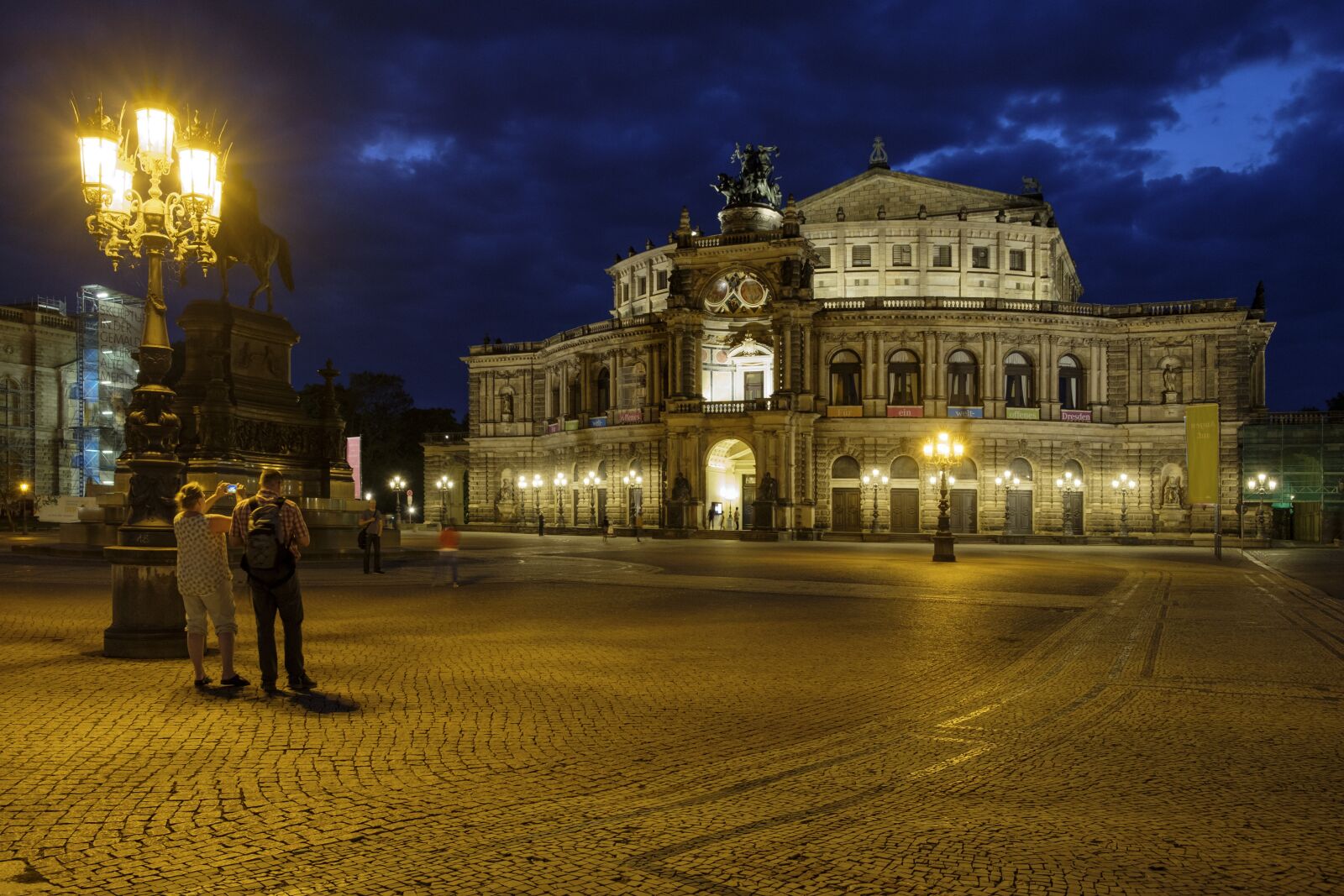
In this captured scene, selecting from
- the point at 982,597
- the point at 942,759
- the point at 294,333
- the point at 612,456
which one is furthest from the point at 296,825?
the point at 612,456

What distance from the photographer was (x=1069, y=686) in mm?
11453

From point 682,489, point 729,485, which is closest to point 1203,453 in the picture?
point 682,489

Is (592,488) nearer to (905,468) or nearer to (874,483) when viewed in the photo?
(874,483)

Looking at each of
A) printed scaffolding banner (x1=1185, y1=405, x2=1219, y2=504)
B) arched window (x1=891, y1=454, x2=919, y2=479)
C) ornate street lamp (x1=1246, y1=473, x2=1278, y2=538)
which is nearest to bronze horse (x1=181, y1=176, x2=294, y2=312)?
printed scaffolding banner (x1=1185, y1=405, x2=1219, y2=504)

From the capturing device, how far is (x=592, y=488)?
75.4 metres

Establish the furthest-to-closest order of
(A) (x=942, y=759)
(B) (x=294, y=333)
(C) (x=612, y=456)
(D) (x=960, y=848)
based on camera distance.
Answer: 1. (C) (x=612, y=456)
2. (B) (x=294, y=333)
3. (A) (x=942, y=759)
4. (D) (x=960, y=848)

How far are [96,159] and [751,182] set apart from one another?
2383 inches

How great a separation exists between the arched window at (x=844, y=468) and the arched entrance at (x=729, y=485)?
5.23m

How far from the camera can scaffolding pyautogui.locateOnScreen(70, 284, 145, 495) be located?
84.2m

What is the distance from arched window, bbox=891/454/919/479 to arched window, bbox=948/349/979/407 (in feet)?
16.1

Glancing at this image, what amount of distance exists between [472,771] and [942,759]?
11.7 feet

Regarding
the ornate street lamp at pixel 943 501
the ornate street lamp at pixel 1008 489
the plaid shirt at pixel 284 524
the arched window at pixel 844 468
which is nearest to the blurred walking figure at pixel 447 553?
the plaid shirt at pixel 284 524

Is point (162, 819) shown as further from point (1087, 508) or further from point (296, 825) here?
point (1087, 508)

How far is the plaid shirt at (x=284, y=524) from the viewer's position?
34.3 feet
